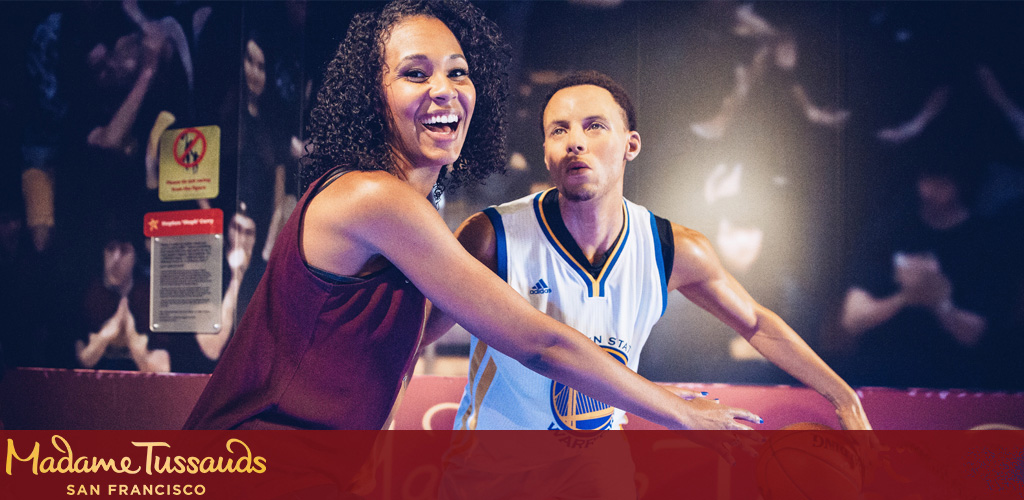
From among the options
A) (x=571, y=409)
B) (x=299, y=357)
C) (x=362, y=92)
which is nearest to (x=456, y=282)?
(x=299, y=357)

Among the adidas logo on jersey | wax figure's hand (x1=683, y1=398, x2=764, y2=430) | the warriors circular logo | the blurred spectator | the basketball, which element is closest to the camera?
wax figure's hand (x1=683, y1=398, x2=764, y2=430)

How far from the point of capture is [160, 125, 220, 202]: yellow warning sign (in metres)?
3.01

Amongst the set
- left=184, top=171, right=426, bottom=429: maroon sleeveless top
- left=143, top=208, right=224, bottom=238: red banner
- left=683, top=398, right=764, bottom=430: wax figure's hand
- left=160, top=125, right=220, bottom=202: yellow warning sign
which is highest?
left=160, top=125, right=220, bottom=202: yellow warning sign

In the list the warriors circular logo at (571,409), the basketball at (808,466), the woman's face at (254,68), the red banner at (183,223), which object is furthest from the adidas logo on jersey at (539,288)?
the woman's face at (254,68)

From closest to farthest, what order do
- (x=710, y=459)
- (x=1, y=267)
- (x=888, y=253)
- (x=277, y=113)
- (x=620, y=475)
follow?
(x=620, y=475), (x=710, y=459), (x=888, y=253), (x=277, y=113), (x=1, y=267)

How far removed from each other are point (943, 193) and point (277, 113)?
369cm

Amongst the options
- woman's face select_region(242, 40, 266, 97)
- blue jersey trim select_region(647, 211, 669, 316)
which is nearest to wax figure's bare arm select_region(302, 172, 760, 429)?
blue jersey trim select_region(647, 211, 669, 316)

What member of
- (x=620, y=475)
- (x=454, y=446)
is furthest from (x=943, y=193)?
(x=454, y=446)

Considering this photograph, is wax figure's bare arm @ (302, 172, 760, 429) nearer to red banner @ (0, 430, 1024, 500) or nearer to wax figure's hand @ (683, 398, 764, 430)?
wax figure's hand @ (683, 398, 764, 430)

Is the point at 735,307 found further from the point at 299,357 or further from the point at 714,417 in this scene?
the point at 299,357

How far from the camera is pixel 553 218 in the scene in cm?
202

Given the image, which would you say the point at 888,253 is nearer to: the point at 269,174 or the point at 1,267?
the point at 269,174

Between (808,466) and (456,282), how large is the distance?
4.00 ft

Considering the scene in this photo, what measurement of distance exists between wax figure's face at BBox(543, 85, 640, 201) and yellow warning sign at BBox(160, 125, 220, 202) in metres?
1.98
